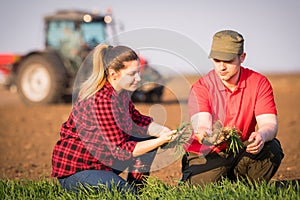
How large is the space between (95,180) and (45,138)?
4969mm

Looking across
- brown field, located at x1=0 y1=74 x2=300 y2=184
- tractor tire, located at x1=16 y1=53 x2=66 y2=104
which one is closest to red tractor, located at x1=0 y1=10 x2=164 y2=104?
tractor tire, located at x1=16 y1=53 x2=66 y2=104

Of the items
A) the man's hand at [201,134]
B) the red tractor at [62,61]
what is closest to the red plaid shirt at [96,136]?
the man's hand at [201,134]

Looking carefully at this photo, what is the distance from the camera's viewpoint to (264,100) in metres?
4.00

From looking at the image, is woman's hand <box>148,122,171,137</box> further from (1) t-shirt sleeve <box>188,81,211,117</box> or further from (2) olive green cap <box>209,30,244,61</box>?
(2) olive green cap <box>209,30,244,61</box>

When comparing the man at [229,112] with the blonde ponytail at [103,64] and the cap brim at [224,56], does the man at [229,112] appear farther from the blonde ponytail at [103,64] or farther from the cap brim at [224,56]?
the blonde ponytail at [103,64]

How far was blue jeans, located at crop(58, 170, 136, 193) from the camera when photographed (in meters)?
4.00

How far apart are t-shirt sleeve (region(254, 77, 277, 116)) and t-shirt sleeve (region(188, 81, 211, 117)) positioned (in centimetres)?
38

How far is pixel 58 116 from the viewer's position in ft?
38.0

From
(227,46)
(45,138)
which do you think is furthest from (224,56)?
(45,138)

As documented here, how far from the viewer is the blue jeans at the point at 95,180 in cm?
400

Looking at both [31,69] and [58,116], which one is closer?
[58,116]

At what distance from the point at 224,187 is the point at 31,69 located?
10.1 metres

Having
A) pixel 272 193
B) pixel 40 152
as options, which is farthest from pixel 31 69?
pixel 272 193

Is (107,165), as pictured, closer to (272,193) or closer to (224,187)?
(224,187)
